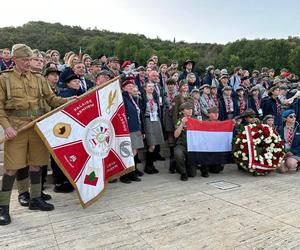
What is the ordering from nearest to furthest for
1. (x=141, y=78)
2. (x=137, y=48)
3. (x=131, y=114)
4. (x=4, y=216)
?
(x=4, y=216)
(x=131, y=114)
(x=141, y=78)
(x=137, y=48)

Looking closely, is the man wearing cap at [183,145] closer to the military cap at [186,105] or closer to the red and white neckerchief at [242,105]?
the military cap at [186,105]

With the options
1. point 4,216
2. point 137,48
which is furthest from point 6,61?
point 137,48

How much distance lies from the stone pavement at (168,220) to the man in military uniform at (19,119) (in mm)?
485

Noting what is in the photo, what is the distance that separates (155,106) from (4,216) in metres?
3.32

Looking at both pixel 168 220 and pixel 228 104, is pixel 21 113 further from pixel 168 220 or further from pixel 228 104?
pixel 228 104

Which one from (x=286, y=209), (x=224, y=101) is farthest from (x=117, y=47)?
(x=286, y=209)

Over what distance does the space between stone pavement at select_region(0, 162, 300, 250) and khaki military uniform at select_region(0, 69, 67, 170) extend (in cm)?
71

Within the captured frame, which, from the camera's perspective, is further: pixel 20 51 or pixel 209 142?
pixel 209 142

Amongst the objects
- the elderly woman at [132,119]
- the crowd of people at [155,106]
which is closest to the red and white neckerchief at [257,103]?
the crowd of people at [155,106]

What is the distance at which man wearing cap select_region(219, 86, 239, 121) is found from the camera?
7.25m

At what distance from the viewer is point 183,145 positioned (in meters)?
5.89

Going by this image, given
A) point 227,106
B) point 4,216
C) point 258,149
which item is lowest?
point 4,216

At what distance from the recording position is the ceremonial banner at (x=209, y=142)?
580 cm

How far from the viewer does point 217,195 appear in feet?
15.5
